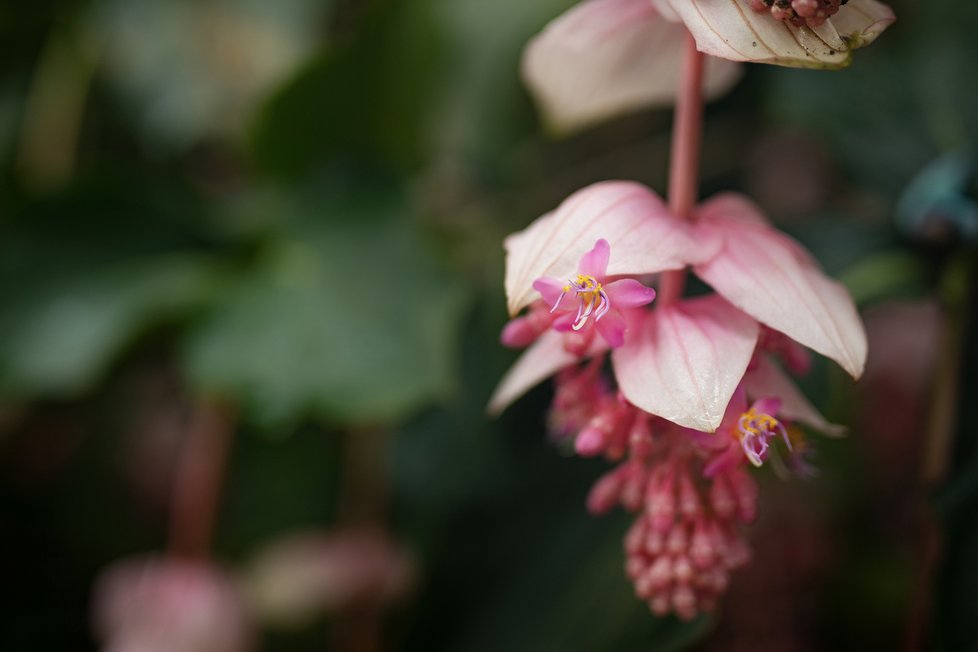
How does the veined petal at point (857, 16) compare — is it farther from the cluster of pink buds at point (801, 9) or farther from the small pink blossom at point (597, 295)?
the small pink blossom at point (597, 295)

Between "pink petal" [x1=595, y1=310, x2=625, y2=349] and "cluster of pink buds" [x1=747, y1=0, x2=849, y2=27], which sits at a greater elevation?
"cluster of pink buds" [x1=747, y1=0, x2=849, y2=27]

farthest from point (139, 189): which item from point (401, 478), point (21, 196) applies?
point (401, 478)

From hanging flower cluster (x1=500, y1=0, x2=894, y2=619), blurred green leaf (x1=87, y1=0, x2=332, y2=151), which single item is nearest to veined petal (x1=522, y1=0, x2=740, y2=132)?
hanging flower cluster (x1=500, y1=0, x2=894, y2=619)

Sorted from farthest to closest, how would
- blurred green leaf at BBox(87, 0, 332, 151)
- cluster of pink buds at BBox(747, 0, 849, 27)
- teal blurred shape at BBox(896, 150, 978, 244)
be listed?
blurred green leaf at BBox(87, 0, 332, 151) → teal blurred shape at BBox(896, 150, 978, 244) → cluster of pink buds at BBox(747, 0, 849, 27)

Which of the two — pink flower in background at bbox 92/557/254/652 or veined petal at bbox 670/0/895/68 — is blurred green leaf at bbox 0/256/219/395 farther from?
veined petal at bbox 670/0/895/68

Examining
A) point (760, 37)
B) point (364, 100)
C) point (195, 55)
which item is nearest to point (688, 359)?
point (760, 37)

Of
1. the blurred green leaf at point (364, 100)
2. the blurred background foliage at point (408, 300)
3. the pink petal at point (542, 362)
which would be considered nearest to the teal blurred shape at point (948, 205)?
the blurred background foliage at point (408, 300)
